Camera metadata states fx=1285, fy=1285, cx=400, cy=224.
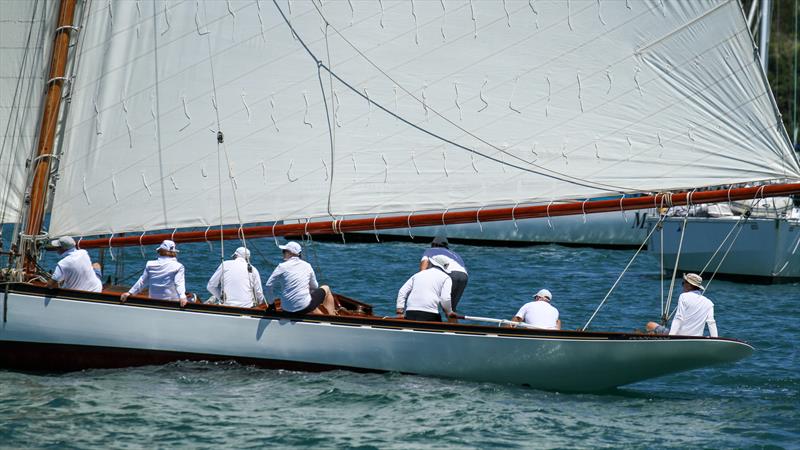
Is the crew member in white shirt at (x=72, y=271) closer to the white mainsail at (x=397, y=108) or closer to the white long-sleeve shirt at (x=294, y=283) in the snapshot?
the white mainsail at (x=397, y=108)

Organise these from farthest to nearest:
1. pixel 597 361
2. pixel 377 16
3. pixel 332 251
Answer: pixel 332 251 → pixel 377 16 → pixel 597 361

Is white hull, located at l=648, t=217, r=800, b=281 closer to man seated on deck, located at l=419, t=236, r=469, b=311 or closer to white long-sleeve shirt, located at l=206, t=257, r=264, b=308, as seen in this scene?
man seated on deck, located at l=419, t=236, r=469, b=311

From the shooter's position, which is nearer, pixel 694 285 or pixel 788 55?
pixel 694 285

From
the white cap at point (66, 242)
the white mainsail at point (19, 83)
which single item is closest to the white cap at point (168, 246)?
the white cap at point (66, 242)

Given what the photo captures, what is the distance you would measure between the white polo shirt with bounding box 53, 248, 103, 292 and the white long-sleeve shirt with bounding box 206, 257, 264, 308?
143 centimetres

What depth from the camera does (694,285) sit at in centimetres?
1476

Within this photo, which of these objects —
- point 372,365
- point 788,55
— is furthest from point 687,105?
point 788,55

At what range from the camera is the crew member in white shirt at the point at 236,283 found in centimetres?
1563

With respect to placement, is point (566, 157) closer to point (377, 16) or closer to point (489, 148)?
point (489, 148)

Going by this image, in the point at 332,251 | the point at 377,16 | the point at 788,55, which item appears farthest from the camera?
the point at 788,55

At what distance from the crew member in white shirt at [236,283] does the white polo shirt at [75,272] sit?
→ 4.70 feet

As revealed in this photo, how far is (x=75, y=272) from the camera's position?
15.2 metres

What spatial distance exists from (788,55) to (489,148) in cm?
5724

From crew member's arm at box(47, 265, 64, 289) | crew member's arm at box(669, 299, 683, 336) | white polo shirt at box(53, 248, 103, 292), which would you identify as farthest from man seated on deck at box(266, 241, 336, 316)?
crew member's arm at box(669, 299, 683, 336)
